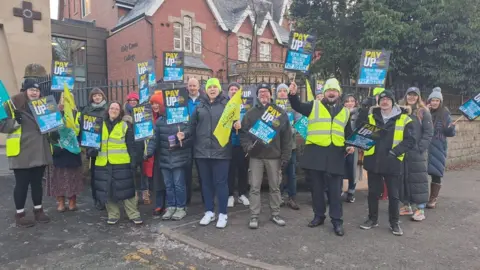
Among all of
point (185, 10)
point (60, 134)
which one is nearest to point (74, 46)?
point (185, 10)

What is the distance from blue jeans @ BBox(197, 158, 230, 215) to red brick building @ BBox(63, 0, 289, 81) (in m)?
15.1

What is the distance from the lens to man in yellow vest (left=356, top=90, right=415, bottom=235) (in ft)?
15.4

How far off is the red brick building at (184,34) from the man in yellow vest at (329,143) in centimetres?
1500

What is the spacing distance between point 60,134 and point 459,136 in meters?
11.4

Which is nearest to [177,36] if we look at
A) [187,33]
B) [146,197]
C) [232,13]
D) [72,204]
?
[187,33]

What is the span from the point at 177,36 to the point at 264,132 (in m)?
20.0

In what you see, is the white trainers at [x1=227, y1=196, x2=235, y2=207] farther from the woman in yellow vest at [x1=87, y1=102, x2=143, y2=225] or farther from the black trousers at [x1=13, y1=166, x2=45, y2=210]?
the black trousers at [x1=13, y1=166, x2=45, y2=210]

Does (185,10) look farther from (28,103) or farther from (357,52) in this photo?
(28,103)

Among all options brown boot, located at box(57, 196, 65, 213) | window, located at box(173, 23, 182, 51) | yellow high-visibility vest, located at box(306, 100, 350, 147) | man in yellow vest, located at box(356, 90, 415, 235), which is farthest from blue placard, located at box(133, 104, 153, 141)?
window, located at box(173, 23, 182, 51)

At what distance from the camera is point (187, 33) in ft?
78.4

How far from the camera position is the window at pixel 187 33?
23.7 m

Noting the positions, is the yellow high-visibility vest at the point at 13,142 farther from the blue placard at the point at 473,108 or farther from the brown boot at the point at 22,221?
the blue placard at the point at 473,108

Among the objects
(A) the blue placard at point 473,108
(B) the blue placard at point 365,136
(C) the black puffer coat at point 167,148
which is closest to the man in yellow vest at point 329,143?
(B) the blue placard at point 365,136

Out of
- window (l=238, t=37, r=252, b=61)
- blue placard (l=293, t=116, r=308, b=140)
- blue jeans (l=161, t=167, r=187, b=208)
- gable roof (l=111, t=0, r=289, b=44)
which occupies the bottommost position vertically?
blue jeans (l=161, t=167, r=187, b=208)
